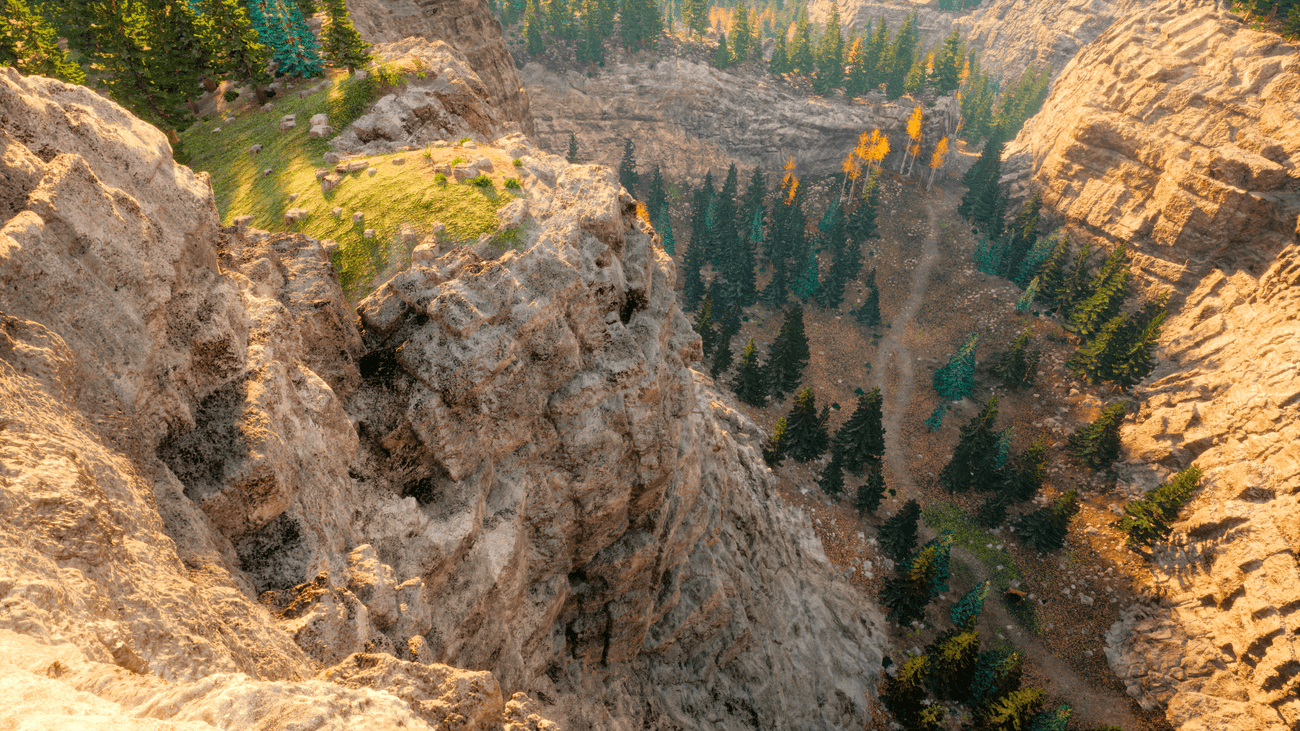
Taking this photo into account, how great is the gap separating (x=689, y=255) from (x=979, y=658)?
231ft

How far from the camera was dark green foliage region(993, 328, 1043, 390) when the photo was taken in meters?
77.8

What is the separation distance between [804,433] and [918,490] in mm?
17344

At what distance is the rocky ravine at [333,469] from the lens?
28.3ft

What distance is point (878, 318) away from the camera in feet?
313

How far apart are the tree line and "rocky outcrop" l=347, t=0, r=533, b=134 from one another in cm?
1793

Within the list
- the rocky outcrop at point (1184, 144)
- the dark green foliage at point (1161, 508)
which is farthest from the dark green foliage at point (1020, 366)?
the rocky outcrop at point (1184, 144)

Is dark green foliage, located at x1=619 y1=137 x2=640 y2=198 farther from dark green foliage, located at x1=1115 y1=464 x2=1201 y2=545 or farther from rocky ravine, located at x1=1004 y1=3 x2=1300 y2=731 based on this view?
dark green foliage, located at x1=1115 y1=464 x2=1201 y2=545

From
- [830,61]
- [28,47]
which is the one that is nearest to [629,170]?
[830,61]

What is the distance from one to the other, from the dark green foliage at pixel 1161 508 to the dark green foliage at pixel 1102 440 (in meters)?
6.72

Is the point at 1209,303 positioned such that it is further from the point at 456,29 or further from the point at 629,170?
the point at 456,29

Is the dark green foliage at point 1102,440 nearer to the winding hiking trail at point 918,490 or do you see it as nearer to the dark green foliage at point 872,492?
the winding hiking trail at point 918,490

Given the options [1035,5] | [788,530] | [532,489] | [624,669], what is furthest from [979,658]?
[1035,5]

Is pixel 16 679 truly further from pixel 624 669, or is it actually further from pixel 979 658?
pixel 979 658

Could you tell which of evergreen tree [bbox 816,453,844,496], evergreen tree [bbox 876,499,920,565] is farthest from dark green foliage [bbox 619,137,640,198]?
evergreen tree [bbox 876,499,920,565]
